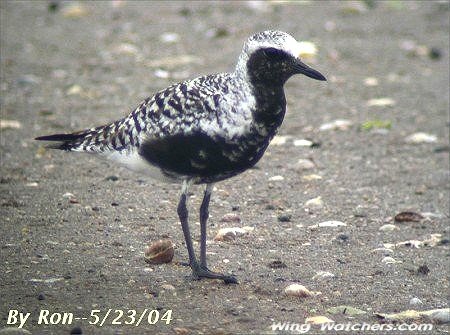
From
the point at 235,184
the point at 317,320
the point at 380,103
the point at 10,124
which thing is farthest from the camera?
the point at 380,103

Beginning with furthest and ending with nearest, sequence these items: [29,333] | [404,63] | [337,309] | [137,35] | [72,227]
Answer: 1. [137,35]
2. [404,63]
3. [72,227]
4. [337,309]
5. [29,333]

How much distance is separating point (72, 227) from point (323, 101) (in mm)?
4955

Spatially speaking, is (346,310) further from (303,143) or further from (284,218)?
(303,143)

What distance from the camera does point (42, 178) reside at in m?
8.89

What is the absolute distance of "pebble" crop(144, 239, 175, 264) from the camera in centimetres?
689

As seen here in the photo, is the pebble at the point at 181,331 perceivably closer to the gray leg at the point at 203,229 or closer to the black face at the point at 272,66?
the gray leg at the point at 203,229

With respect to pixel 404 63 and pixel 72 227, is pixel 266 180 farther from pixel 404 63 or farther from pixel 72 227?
pixel 404 63

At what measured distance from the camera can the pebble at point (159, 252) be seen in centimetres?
689

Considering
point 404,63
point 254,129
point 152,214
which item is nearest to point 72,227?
point 152,214

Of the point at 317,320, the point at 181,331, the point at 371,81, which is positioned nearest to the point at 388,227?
the point at 317,320

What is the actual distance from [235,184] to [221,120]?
2654 millimetres

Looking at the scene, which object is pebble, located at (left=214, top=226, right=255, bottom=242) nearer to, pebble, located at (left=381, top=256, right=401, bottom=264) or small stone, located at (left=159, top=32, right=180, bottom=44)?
pebble, located at (left=381, top=256, right=401, bottom=264)

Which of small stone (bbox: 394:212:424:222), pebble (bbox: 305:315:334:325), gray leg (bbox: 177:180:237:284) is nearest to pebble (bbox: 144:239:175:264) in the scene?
gray leg (bbox: 177:180:237:284)

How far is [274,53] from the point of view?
633 cm
